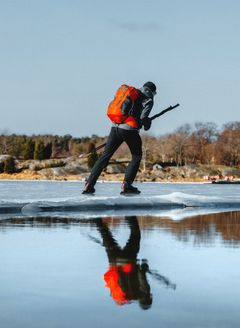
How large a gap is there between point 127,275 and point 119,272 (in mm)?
167

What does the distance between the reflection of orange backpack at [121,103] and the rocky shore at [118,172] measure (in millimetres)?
94289

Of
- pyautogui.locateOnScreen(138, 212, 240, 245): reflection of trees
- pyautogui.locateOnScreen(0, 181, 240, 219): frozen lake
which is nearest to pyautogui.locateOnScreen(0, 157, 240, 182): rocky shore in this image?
pyautogui.locateOnScreen(0, 181, 240, 219): frozen lake

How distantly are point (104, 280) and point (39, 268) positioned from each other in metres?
0.74

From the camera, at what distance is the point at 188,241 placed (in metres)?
7.48

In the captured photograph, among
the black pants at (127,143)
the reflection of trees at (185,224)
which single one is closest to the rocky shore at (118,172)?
the black pants at (127,143)

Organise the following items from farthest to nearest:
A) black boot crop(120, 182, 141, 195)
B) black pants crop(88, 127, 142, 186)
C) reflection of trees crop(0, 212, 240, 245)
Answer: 1. black boot crop(120, 182, 141, 195)
2. black pants crop(88, 127, 142, 186)
3. reflection of trees crop(0, 212, 240, 245)

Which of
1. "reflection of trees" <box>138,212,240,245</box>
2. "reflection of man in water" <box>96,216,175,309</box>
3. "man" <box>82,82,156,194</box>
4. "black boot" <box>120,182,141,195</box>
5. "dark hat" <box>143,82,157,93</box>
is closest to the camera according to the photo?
"reflection of man in water" <box>96,216,175,309</box>

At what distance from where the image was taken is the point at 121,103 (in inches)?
527

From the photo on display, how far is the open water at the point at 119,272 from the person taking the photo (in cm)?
375

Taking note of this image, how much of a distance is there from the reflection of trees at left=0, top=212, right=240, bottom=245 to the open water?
0.01m

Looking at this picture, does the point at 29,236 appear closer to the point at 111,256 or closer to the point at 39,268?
the point at 111,256

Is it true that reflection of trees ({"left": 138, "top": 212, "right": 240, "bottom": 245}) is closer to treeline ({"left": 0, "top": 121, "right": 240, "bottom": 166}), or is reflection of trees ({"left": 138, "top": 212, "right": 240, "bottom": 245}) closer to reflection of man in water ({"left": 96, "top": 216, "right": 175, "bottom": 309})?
reflection of man in water ({"left": 96, "top": 216, "right": 175, "bottom": 309})

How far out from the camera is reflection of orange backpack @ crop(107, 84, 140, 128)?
1343 cm

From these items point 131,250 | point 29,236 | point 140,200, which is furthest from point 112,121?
point 131,250
